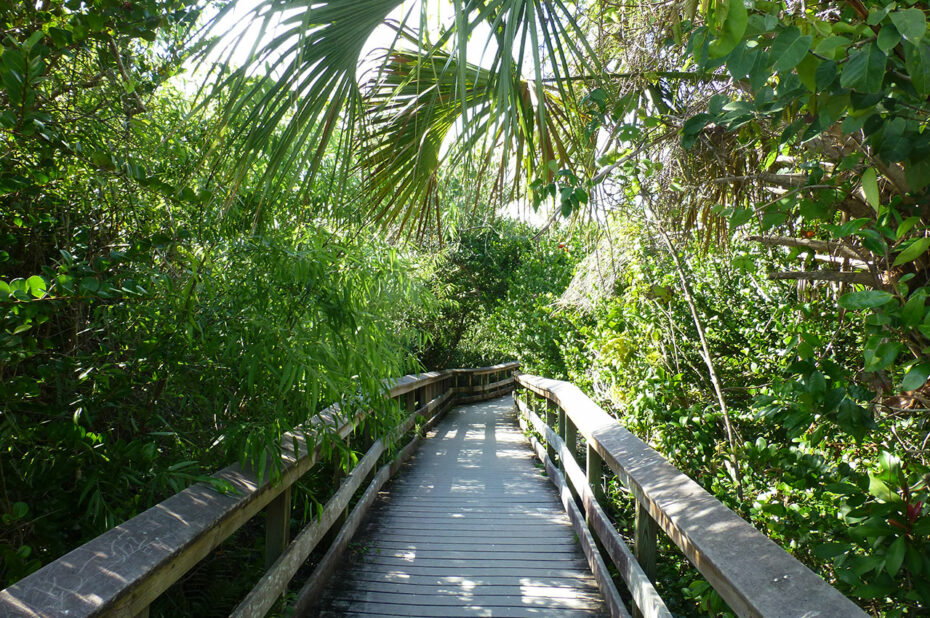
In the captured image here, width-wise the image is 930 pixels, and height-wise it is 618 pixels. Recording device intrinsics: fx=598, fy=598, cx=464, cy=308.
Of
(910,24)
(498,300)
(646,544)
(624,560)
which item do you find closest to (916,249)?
(910,24)

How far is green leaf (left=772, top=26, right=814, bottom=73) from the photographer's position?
3.91ft

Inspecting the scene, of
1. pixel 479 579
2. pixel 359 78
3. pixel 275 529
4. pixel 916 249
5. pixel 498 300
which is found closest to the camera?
pixel 916 249

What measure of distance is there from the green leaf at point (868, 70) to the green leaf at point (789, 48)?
9 cm

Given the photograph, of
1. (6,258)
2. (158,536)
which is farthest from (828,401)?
(6,258)

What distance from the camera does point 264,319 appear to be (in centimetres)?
206

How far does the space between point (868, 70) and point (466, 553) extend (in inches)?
118

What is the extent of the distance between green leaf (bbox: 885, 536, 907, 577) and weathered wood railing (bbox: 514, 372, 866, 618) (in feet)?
0.52

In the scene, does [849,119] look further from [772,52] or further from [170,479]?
[170,479]

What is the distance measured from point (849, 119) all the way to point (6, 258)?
2.44 m

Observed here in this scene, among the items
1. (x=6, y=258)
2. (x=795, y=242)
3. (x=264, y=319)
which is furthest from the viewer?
(x=795, y=242)

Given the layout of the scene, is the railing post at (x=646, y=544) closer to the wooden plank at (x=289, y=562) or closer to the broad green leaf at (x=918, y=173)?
the wooden plank at (x=289, y=562)

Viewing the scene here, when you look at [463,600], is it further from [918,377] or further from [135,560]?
[918,377]

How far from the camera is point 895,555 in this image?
128 cm

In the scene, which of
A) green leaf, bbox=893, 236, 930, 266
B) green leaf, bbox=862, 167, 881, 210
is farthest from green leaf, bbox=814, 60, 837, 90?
green leaf, bbox=893, 236, 930, 266
